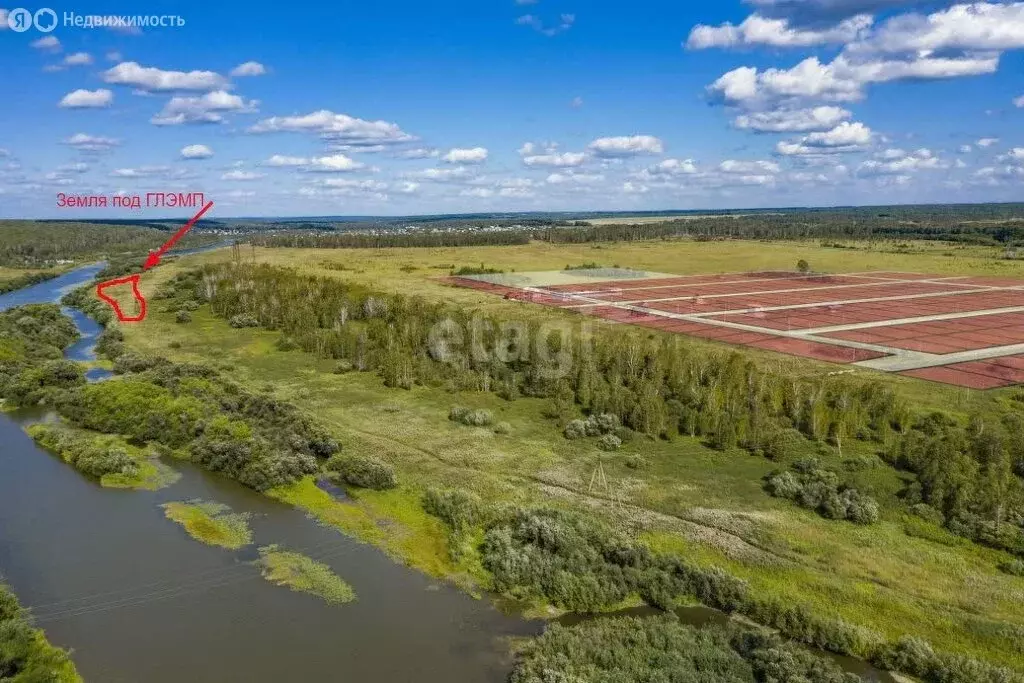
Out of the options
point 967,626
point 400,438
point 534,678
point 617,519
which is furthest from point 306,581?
point 967,626

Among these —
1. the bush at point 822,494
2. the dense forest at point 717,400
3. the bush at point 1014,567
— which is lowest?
the bush at point 1014,567

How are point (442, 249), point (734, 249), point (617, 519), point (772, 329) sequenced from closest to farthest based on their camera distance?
point (617, 519) → point (772, 329) → point (734, 249) → point (442, 249)

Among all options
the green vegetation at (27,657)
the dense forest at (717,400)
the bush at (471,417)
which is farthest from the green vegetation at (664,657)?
the bush at (471,417)

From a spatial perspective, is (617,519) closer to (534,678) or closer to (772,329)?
(534,678)

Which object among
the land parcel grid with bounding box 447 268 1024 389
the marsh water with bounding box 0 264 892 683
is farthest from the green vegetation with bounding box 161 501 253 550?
the land parcel grid with bounding box 447 268 1024 389

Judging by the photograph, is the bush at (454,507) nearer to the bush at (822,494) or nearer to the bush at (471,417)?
the bush at (471,417)

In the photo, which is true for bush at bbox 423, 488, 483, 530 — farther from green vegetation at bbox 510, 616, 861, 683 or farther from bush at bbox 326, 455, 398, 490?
green vegetation at bbox 510, 616, 861, 683
